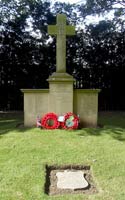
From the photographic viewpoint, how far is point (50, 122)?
6.97 m

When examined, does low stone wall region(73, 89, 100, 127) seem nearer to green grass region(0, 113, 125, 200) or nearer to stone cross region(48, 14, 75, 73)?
green grass region(0, 113, 125, 200)

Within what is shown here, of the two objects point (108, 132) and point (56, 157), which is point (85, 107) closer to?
point (108, 132)

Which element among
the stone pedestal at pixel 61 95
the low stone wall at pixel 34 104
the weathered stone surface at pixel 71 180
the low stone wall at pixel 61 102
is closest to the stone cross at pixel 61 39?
the stone pedestal at pixel 61 95

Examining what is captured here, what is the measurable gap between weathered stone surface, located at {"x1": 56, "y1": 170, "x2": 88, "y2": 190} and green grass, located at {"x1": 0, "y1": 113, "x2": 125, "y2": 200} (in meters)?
0.19

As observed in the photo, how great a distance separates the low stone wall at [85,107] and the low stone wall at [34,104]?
2.50ft

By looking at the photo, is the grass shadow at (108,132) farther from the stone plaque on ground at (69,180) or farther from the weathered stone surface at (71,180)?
the weathered stone surface at (71,180)

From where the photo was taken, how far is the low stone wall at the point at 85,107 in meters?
7.32

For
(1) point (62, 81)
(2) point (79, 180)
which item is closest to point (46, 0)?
(1) point (62, 81)

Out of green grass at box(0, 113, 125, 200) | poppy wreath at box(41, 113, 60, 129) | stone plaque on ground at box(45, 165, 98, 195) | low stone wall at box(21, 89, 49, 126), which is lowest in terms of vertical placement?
stone plaque on ground at box(45, 165, 98, 195)

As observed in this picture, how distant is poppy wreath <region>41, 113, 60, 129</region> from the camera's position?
6.88 m

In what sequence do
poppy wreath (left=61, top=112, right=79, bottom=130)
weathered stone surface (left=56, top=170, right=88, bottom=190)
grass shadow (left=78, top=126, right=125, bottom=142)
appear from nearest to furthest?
weathered stone surface (left=56, top=170, right=88, bottom=190), grass shadow (left=78, top=126, right=125, bottom=142), poppy wreath (left=61, top=112, right=79, bottom=130)

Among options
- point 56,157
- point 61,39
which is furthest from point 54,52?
point 56,157

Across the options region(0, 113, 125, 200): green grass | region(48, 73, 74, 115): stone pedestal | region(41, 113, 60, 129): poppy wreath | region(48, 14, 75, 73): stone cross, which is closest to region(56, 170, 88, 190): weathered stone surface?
region(0, 113, 125, 200): green grass

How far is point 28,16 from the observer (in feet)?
39.4
